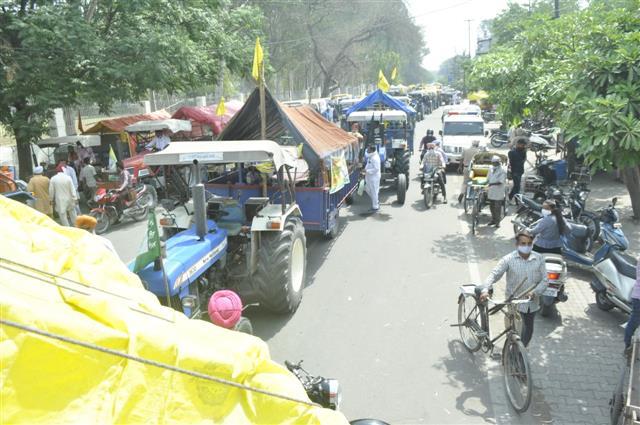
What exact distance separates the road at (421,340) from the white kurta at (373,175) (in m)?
2.47

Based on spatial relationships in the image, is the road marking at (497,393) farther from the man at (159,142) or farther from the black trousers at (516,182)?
the man at (159,142)

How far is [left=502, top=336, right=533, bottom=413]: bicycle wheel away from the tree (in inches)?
451

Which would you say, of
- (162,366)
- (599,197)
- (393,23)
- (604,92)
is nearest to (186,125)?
(599,197)

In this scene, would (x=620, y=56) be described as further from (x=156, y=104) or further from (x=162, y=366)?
(x=156, y=104)

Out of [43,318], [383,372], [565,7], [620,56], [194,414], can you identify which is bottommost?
[383,372]

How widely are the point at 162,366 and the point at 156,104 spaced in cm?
3538

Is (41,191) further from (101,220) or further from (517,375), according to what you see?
(517,375)

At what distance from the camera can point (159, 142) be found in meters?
15.6

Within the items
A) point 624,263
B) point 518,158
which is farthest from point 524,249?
point 518,158

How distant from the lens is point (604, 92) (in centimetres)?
564

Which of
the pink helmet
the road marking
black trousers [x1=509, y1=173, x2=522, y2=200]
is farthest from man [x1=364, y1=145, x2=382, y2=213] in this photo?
the pink helmet

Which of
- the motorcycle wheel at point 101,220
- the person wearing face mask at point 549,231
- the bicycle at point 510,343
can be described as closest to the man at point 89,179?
the motorcycle wheel at point 101,220

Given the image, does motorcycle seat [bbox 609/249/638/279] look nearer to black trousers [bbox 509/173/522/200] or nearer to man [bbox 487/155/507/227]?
man [bbox 487/155/507/227]

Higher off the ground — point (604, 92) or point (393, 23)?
point (393, 23)
